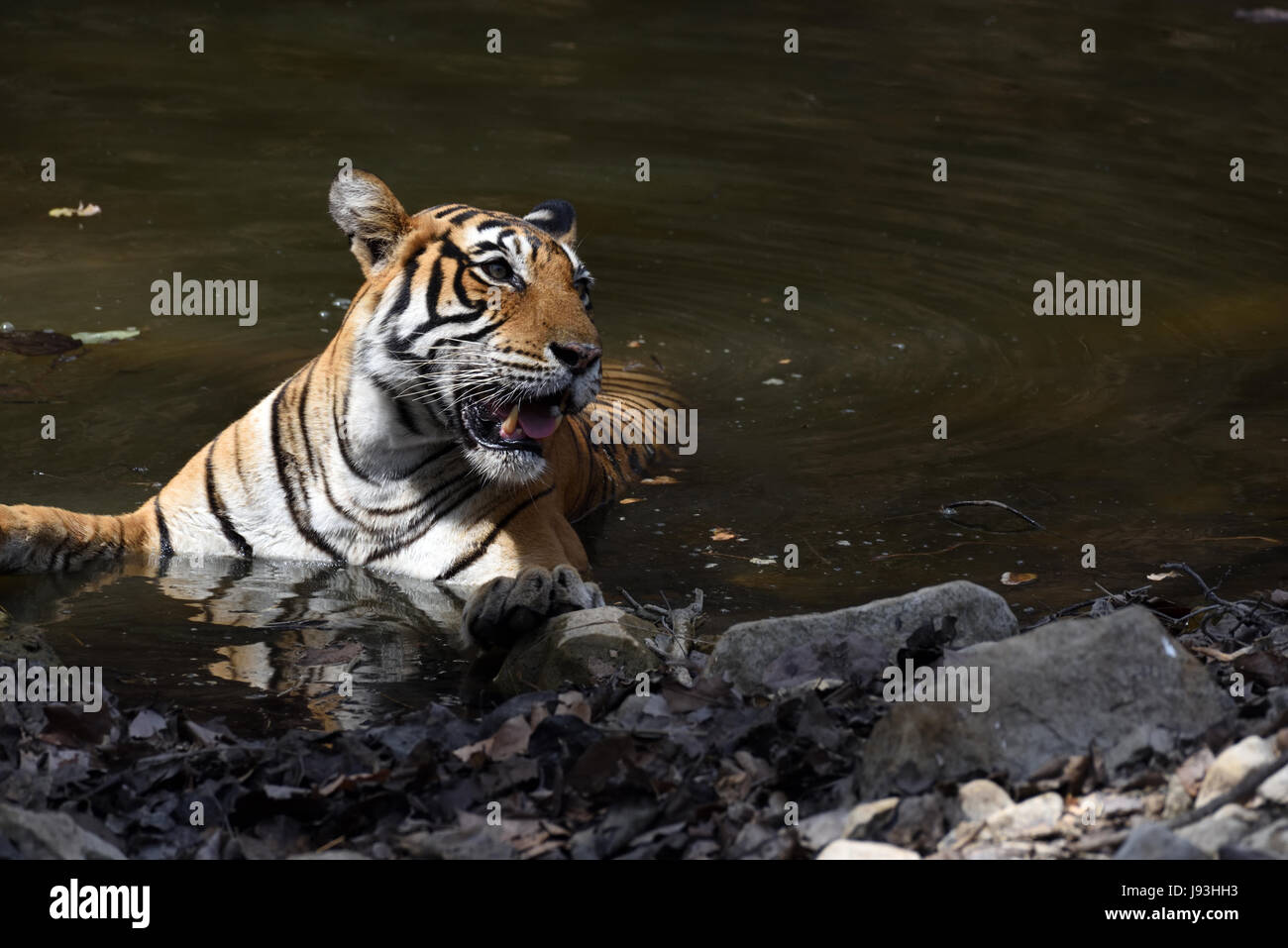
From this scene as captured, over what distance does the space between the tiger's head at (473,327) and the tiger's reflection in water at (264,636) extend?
0.58 m

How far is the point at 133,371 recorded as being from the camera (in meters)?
7.79

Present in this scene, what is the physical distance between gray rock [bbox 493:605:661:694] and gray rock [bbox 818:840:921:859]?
1346 millimetres

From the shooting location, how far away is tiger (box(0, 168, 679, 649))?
5441mm

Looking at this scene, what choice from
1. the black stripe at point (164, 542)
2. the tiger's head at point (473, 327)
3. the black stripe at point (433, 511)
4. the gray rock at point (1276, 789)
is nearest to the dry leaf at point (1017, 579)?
the tiger's head at point (473, 327)

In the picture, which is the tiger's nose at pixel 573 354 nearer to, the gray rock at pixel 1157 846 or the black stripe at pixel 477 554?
the black stripe at pixel 477 554

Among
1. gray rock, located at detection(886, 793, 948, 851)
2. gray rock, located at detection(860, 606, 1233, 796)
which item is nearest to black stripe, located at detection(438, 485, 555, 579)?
gray rock, located at detection(860, 606, 1233, 796)

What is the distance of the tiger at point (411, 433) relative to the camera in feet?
17.9

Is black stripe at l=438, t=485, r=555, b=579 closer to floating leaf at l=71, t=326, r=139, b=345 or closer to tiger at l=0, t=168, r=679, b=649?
tiger at l=0, t=168, r=679, b=649

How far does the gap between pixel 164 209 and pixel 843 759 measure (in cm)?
787

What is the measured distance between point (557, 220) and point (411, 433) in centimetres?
94
